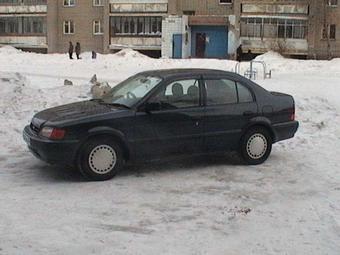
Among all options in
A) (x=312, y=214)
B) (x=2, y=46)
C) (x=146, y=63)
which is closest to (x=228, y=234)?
(x=312, y=214)

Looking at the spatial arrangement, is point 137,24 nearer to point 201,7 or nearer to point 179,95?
point 201,7

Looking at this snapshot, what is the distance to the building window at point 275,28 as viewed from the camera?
51031mm

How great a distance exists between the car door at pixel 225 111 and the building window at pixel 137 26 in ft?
152

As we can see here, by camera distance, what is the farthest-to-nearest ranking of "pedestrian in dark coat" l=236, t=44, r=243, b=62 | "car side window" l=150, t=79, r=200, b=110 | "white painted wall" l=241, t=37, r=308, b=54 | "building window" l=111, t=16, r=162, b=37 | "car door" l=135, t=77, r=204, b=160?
"building window" l=111, t=16, r=162, b=37
"pedestrian in dark coat" l=236, t=44, r=243, b=62
"white painted wall" l=241, t=37, r=308, b=54
"car side window" l=150, t=79, r=200, b=110
"car door" l=135, t=77, r=204, b=160

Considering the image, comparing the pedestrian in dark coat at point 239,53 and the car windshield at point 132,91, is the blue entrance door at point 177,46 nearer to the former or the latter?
the pedestrian in dark coat at point 239,53

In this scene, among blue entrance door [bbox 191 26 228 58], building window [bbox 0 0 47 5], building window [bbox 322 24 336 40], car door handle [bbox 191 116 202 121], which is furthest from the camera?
building window [bbox 0 0 47 5]

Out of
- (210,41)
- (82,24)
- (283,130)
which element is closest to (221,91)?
(283,130)

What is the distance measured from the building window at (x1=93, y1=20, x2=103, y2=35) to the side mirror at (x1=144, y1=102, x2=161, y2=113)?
51.3 m

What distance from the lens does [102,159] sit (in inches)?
312

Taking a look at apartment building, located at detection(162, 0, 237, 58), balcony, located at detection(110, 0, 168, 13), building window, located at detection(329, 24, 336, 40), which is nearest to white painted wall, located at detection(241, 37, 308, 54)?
apartment building, located at detection(162, 0, 237, 58)

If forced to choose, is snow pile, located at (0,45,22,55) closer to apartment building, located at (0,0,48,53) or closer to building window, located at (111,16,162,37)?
apartment building, located at (0,0,48,53)

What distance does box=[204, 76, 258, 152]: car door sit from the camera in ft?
28.4

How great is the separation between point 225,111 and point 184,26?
4458 cm

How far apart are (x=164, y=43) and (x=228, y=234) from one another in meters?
47.7
